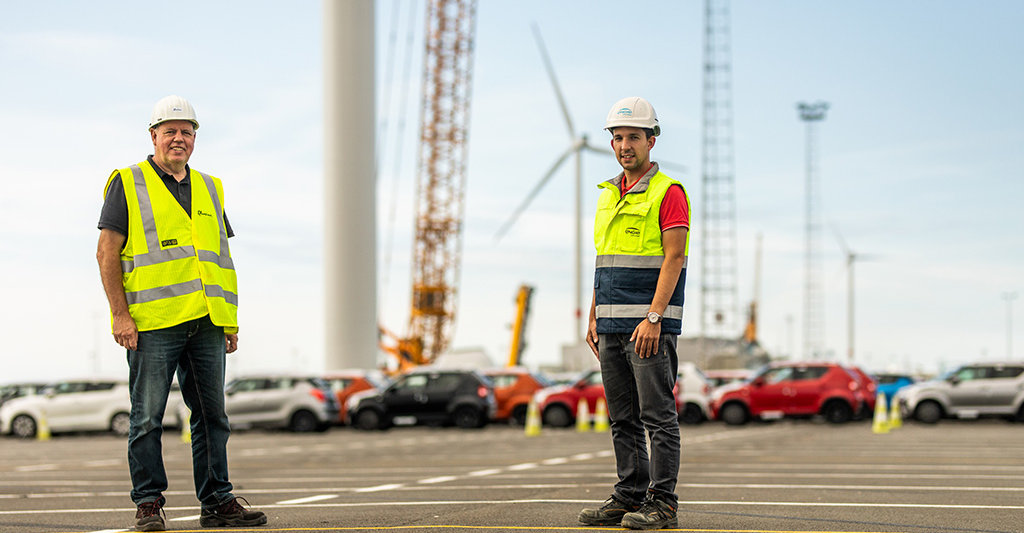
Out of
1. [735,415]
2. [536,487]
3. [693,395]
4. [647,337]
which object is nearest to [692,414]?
[693,395]

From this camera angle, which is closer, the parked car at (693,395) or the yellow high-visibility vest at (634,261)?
the yellow high-visibility vest at (634,261)

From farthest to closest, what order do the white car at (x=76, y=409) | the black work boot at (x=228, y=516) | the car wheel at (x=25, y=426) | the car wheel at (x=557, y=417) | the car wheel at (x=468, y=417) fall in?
the car wheel at (x=25, y=426) → the white car at (x=76, y=409) → the car wheel at (x=557, y=417) → the car wheel at (x=468, y=417) → the black work boot at (x=228, y=516)

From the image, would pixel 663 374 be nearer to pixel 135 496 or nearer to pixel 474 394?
pixel 135 496

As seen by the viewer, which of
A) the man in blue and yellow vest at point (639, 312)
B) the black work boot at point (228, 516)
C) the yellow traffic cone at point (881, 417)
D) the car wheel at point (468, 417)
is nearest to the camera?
the man in blue and yellow vest at point (639, 312)

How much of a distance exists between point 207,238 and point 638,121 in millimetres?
2326

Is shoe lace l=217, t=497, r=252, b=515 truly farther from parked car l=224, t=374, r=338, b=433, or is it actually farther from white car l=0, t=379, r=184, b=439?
white car l=0, t=379, r=184, b=439

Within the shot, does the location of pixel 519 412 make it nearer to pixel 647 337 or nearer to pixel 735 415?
pixel 735 415

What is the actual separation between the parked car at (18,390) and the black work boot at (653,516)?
91.3 ft

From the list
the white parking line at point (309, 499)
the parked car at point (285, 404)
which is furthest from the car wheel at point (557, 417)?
the white parking line at point (309, 499)

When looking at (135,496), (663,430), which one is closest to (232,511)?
(135,496)

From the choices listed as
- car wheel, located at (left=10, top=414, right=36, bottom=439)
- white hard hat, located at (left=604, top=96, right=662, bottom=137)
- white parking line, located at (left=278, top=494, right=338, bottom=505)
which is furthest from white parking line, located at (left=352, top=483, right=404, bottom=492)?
car wheel, located at (left=10, top=414, right=36, bottom=439)

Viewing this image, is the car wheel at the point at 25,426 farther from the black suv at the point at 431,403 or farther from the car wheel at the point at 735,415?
the car wheel at the point at 735,415

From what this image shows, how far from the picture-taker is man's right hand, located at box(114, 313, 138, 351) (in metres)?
6.24

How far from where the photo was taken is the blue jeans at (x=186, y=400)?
6.30m
